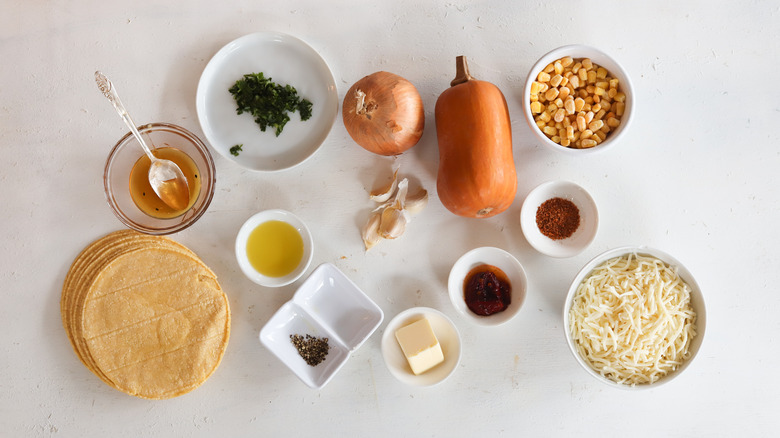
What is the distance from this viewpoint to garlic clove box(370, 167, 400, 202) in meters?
1.90

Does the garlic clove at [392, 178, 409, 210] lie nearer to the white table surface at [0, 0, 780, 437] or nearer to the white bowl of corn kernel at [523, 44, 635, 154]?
the white table surface at [0, 0, 780, 437]

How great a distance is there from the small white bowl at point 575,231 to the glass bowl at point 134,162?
1212 millimetres

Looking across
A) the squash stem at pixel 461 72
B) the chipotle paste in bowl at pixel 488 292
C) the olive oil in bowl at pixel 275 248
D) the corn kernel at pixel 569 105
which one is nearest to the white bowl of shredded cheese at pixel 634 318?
the chipotle paste in bowl at pixel 488 292

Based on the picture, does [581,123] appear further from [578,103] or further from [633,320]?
[633,320]

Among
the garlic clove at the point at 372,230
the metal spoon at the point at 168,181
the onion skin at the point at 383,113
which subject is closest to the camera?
the onion skin at the point at 383,113

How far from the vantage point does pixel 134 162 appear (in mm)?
1913

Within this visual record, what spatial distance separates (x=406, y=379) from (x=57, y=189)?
5.24 feet

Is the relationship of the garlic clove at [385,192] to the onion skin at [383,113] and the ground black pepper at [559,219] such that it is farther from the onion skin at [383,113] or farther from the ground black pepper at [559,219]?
the ground black pepper at [559,219]

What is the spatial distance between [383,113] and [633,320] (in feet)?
3.73

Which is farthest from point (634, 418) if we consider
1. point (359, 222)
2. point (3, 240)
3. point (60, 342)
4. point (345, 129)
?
point (3, 240)

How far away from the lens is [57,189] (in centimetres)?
200

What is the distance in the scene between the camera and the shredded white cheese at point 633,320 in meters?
1.72

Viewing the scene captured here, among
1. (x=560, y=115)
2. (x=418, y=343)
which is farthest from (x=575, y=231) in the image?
(x=418, y=343)

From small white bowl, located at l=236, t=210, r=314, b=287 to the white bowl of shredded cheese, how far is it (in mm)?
984
